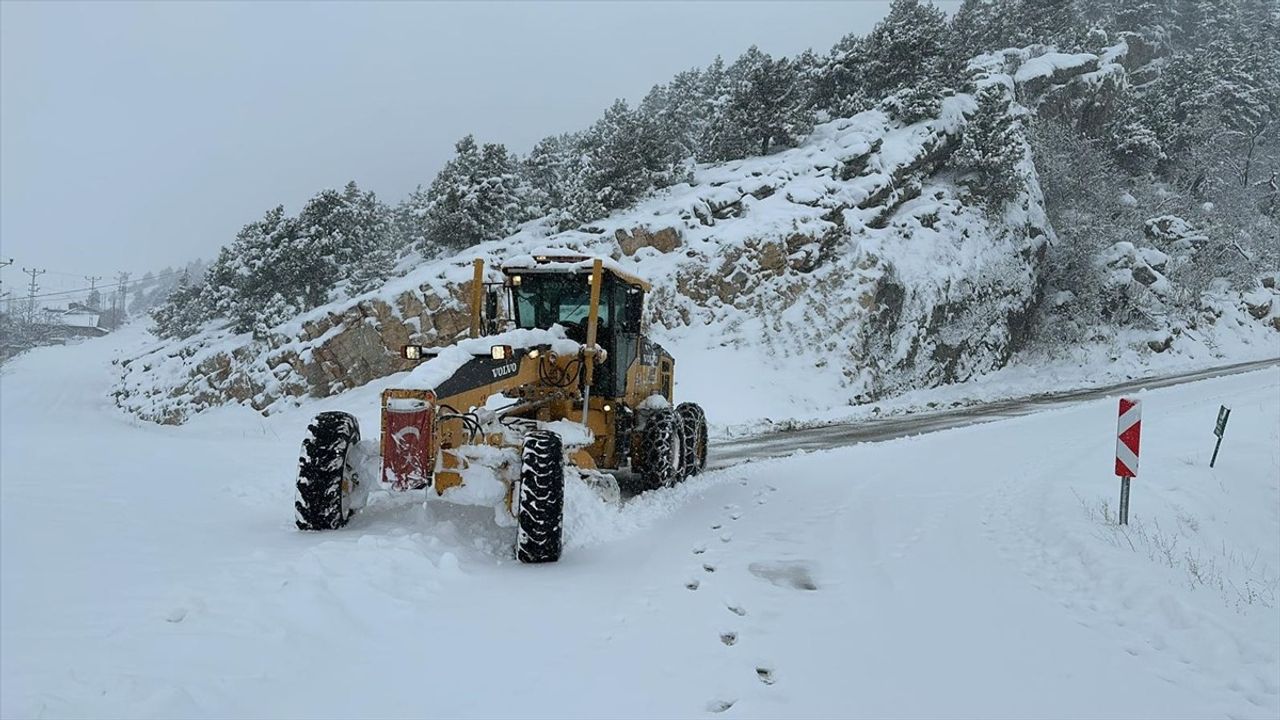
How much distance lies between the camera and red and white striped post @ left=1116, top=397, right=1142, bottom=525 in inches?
295

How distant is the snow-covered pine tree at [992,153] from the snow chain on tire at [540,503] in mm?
30002

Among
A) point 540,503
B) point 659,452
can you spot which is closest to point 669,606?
point 540,503

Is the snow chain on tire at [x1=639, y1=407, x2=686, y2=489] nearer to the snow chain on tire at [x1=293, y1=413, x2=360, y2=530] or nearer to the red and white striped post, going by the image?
the snow chain on tire at [x1=293, y1=413, x2=360, y2=530]

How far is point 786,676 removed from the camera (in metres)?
4.10

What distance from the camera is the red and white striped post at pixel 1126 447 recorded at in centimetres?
750

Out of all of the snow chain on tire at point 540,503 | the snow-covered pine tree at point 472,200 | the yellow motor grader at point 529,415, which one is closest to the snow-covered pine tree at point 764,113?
the snow-covered pine tree at point 472,200

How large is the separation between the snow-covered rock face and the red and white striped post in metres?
16.3

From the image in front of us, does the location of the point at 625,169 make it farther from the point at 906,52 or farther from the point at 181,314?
the point at 181,314

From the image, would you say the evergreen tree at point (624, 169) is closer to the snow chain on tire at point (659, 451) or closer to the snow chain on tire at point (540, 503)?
the snow chain on tire at point (659, 451)

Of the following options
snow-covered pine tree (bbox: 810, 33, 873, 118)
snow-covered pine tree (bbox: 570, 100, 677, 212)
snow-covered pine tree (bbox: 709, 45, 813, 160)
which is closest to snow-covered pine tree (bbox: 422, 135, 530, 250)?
snow-covered pine tree (bbox: 570, 100, 677, 212)

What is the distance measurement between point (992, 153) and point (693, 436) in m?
25.9

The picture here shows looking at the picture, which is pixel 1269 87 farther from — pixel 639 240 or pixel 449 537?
pixel 449 537

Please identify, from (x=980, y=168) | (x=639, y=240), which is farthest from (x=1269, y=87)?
(x=639, y=240)

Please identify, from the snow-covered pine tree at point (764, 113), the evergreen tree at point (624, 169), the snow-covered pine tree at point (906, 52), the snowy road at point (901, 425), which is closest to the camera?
the snowy road at point (901, 425)
